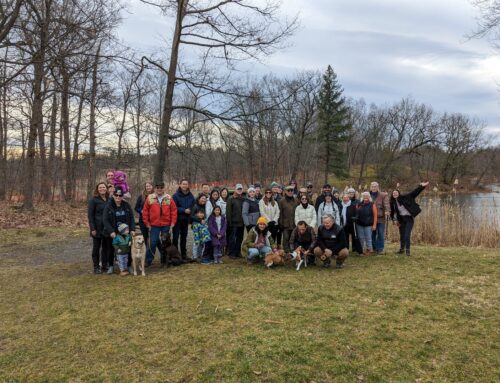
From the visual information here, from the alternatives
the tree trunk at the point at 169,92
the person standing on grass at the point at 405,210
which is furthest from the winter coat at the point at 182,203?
the person standing on grass at the point at 405,210

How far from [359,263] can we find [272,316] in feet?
11.5

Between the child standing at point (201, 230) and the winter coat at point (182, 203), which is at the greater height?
the winter coat at point (182, 203)

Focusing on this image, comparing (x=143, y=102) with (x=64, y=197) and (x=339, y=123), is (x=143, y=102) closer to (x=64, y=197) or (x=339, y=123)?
(x=64, y=197)

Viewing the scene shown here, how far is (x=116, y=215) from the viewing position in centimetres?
669

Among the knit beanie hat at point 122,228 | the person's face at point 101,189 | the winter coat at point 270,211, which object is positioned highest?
the person's face at point 101,189

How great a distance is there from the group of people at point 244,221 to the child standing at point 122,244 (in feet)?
0.06

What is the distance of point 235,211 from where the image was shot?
7793 millimetres

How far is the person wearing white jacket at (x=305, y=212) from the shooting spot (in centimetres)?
762

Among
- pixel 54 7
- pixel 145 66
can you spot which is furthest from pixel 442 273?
pixel 54 7

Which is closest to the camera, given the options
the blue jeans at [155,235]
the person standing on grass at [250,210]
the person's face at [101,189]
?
the person's face at [101,189]

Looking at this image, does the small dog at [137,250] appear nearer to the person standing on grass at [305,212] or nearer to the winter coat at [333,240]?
the person standing on grass at [305,212]

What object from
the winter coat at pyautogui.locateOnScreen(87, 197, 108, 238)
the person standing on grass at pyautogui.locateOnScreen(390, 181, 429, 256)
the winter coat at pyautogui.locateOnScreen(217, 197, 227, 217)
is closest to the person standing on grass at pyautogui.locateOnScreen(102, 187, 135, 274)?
the winter coat at pyautogui.locateOnScreen(87, 197, 108, 238)

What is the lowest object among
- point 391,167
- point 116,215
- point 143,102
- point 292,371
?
point 292,371

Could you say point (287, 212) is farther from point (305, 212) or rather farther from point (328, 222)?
point (328, 222)
